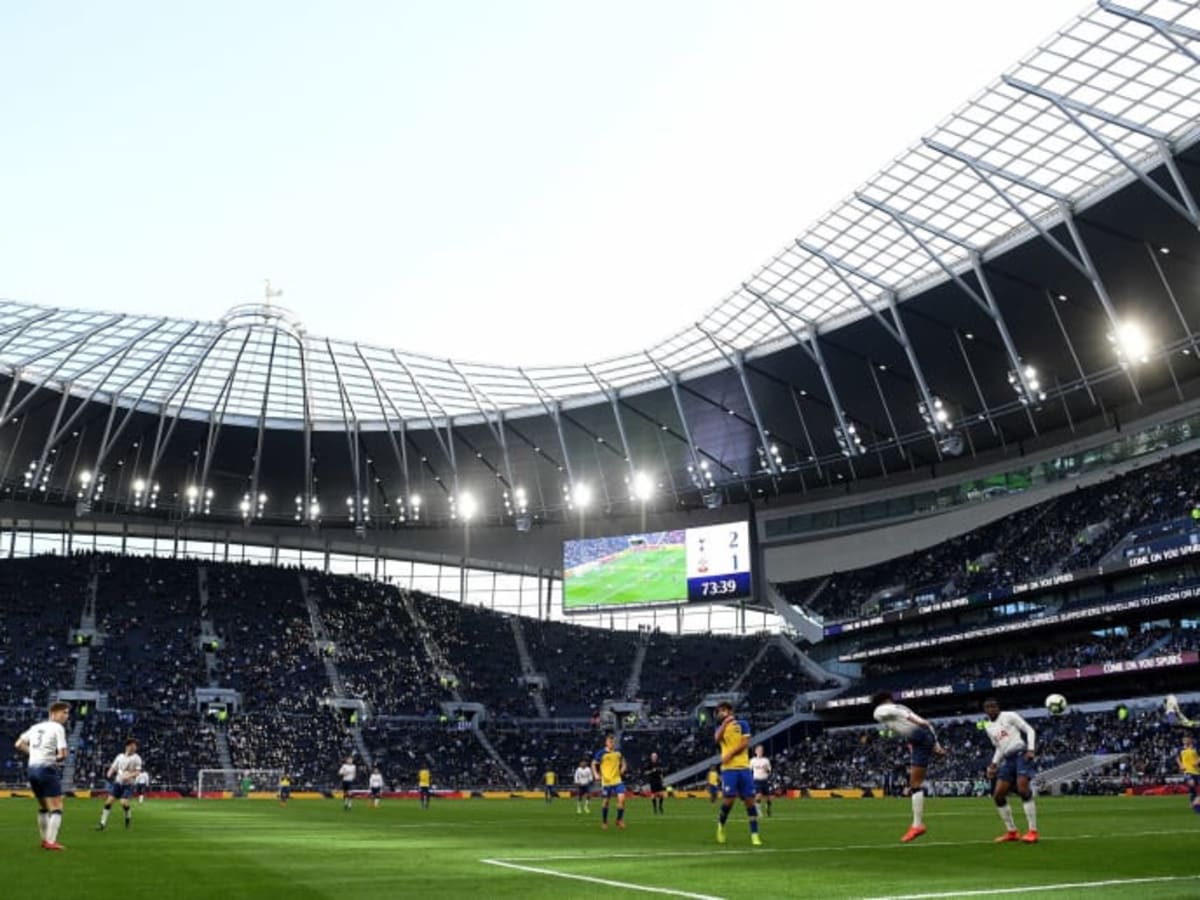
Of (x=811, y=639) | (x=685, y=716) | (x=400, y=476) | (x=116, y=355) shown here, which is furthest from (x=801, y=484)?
(x=116, y=355)

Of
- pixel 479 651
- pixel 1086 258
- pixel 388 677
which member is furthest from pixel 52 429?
pixel 1086 258

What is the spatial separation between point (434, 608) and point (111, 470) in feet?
83.2

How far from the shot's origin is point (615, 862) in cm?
1468

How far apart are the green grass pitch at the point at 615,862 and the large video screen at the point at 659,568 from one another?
159 ft

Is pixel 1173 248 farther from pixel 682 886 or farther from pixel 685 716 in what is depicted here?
pixel 682 886

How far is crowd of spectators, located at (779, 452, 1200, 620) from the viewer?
61781 mm

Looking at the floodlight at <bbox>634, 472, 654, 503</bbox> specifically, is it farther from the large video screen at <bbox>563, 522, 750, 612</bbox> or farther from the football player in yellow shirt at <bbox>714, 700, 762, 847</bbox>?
the football player in yellow shirt at <bbox>714, 700, 762, 847</bbox>

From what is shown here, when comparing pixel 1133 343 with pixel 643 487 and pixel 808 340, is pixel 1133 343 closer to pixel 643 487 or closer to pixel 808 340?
pixel 808 340

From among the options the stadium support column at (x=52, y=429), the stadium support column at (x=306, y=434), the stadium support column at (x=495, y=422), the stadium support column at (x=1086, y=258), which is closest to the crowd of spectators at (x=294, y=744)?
the stadium support column at (x=306, y=434)

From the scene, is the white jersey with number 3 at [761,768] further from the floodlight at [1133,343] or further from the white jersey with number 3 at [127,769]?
the floodlight at [1133,343]

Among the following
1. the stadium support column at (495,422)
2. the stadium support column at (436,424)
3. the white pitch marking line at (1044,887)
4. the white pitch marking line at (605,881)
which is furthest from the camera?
the stadium support column at (495,422)

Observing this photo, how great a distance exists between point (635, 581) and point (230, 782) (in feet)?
92.2

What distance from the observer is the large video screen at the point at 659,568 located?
7369 centimetres

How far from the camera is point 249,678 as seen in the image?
73625mm
